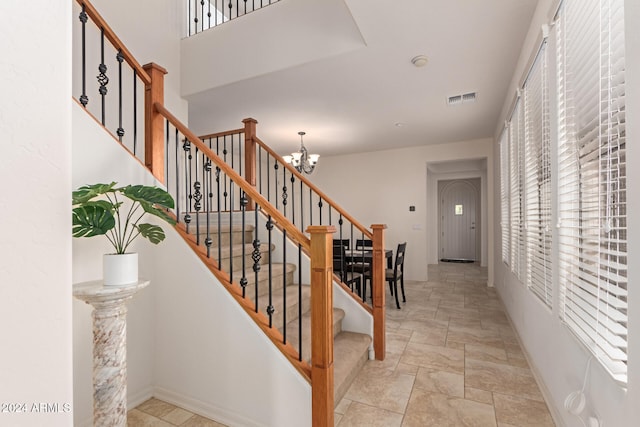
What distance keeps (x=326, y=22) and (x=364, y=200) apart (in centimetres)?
447

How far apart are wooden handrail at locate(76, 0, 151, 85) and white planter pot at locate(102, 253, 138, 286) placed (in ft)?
5.00

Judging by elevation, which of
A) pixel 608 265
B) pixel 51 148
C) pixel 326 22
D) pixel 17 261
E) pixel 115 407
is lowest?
pixel 115 407

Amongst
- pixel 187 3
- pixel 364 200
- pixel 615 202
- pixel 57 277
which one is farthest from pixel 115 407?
pixel 364 200

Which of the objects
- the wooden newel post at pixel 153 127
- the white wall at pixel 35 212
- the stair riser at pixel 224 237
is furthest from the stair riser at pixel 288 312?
the white wall at pixel 35 212

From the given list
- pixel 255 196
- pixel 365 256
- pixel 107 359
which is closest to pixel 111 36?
pixel 255 196

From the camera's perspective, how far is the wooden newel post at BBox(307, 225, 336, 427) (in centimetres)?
166

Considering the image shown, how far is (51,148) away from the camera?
64 centimetres

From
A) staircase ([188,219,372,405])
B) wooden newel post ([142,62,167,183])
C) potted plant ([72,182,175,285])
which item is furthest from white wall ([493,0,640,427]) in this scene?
wooden newel post ([142,62,167,183])

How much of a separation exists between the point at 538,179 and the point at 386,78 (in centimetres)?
181

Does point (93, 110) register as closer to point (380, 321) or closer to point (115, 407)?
point (115, 407)

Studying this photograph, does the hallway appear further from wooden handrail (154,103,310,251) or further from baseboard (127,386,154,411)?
baseboard (127,386,154,411)

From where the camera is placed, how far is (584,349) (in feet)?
4.65

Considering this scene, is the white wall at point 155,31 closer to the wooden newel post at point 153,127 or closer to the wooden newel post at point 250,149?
the wooden newel post at point 250,149

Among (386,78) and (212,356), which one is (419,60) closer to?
(386,78)
